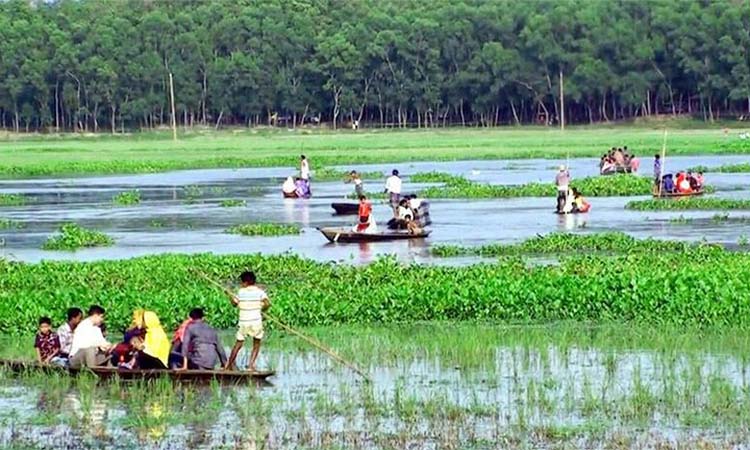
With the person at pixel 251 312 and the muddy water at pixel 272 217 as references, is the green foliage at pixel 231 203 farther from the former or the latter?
the person at pixel 251 312

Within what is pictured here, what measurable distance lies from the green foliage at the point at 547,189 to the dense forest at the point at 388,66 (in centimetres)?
7505

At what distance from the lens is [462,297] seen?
24.7 metres

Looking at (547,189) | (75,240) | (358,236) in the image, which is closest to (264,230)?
(358,236)

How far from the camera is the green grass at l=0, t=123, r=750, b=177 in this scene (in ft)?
288

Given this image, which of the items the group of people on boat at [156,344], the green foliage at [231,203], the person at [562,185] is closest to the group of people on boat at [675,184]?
the person at [562,185]

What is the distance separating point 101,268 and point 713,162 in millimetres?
50172

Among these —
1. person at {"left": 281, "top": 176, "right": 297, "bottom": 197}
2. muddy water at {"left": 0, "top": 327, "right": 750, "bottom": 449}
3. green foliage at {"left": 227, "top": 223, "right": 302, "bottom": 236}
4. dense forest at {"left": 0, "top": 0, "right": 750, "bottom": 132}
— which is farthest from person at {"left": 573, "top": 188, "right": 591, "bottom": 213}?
dense forest at {"left": 0, "top": 0, "right": 750, "bottom": 132}

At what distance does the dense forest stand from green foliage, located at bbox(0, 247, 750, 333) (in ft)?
347

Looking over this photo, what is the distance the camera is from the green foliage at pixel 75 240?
125 feet

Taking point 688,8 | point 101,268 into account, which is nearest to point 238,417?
point 101,268

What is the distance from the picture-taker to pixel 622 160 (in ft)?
210

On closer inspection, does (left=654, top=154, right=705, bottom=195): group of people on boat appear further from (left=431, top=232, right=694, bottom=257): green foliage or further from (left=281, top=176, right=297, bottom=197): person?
(left=431, top=232, right=694, bottom=257): green foliage

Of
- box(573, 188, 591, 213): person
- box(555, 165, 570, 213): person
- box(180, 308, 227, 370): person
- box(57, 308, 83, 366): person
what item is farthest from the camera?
box(573, 188, 591, 213): person

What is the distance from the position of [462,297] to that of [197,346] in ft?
20.3
